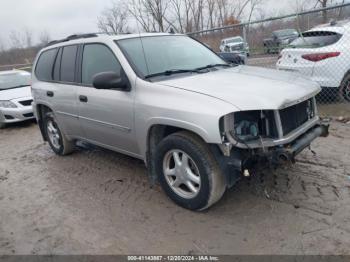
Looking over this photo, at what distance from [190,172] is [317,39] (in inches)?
196

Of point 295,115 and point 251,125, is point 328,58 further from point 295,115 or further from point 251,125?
point 251,125

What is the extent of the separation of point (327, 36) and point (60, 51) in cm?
512

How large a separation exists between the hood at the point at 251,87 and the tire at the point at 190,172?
51 cm

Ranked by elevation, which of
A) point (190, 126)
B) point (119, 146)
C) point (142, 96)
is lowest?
point (119, 146)

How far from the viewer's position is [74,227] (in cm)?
367

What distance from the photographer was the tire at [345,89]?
22.4ft

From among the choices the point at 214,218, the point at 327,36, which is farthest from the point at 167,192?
the point at 327,36

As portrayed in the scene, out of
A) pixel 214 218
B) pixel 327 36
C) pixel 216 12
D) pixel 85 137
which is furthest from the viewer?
pixel 216 12

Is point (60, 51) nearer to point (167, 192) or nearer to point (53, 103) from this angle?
point (53, 103)

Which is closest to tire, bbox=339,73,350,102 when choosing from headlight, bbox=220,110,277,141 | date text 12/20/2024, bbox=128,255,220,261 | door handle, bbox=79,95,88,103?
headlight, bbox=220,110,277,141

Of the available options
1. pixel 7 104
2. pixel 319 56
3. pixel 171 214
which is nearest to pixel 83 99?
pixel 171 214

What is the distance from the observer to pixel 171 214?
12.2ft

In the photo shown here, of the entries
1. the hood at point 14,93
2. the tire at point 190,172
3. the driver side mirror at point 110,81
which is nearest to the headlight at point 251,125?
the tire at point 190,172

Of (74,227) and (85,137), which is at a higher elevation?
(85,137)
